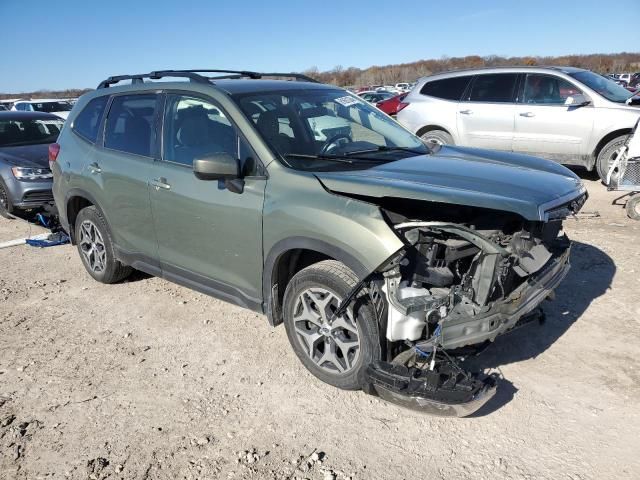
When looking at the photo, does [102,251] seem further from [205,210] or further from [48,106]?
[48,106]

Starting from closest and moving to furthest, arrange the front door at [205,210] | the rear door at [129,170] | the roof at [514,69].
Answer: the front door at [205,210], the rear door at [129,170], the roof at [514,69]

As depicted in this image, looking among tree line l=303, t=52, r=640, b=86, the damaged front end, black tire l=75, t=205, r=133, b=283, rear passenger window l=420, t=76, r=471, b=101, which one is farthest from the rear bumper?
tree line l=303, t=52, r=640, b=86

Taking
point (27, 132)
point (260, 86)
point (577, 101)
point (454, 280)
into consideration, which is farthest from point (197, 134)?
point (577, 101)

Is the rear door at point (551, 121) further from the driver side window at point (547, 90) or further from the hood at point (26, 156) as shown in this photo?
the hood at point (26, 156)

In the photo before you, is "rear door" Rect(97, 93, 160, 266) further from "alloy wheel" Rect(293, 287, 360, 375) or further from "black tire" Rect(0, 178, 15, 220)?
"black tire" Rect(0, 178, 15, 220)

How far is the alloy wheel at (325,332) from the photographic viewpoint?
3273mm

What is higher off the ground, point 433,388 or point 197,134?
point 197,134

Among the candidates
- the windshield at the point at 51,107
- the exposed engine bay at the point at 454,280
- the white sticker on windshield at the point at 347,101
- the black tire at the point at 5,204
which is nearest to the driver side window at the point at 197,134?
the white sticker on windshield at the point at 347,101

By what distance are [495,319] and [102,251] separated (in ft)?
12.7

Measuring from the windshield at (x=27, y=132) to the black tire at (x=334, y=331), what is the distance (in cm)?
748

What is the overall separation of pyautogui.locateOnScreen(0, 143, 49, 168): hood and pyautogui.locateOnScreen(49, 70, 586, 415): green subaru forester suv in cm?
399

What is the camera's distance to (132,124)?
4641 mm

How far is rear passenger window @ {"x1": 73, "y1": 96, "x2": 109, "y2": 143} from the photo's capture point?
5.07 meters

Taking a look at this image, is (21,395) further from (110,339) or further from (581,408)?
(581,408)
